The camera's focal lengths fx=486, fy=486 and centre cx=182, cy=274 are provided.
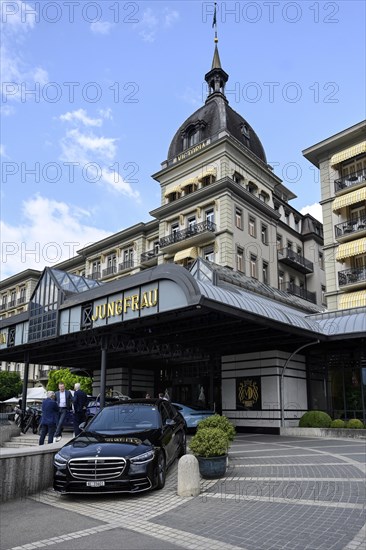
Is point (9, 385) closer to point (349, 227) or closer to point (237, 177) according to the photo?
point (237, 177)

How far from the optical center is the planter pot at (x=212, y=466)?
363 inches

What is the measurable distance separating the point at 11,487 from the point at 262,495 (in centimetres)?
412

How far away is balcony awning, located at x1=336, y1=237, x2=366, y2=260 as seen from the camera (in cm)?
3269

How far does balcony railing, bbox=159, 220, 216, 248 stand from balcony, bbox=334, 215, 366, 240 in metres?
9.06

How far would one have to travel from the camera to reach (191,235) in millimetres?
38000

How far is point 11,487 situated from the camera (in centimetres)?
802

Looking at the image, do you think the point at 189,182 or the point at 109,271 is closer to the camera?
the point at 189,182

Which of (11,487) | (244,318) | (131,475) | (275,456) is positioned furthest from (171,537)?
(244,318)

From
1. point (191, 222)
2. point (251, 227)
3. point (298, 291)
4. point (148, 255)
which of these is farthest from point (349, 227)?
point (148, 255)

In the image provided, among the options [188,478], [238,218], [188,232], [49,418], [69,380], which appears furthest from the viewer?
[69,380]

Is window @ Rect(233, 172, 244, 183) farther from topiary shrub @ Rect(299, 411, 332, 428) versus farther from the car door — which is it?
the car door

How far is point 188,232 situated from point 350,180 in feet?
41.4

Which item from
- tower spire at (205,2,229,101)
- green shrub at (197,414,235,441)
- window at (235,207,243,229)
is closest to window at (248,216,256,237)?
window at (235,207,243,229)

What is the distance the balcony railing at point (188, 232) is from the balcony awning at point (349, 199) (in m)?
9.05
